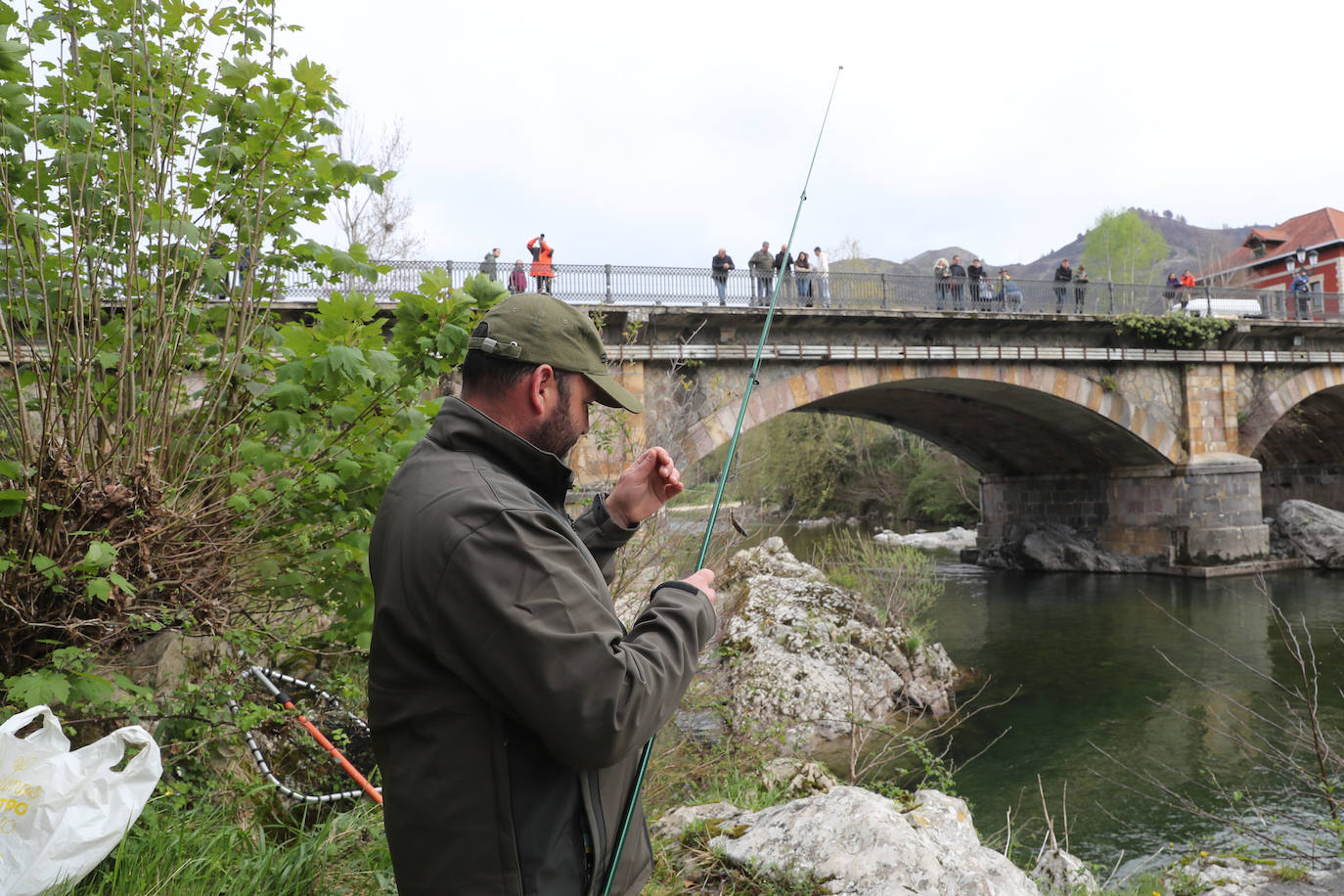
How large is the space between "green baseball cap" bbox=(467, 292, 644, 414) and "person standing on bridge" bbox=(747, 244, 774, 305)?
37.0 feet

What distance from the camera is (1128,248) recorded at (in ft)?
144

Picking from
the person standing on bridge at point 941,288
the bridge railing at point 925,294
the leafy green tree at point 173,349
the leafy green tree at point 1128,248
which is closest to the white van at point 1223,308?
the bridge railing at point 925,294

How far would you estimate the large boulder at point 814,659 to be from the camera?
7164mm

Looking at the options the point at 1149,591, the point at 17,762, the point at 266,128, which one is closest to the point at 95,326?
the point at 266,128

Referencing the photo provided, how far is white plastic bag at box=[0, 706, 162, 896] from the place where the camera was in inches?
75.2

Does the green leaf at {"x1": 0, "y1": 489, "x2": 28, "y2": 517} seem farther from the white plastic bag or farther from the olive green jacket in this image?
the olive green jacket

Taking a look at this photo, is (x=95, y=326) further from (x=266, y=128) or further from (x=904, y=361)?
(x=904, y=361)

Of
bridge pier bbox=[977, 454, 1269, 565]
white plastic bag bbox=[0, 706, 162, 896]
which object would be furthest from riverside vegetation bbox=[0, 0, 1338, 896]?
bridge pier bbox=[977, 454, 1269, 565]

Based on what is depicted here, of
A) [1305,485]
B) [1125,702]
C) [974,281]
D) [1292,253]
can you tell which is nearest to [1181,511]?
[974,281]

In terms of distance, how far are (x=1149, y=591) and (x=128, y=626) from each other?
17.5m

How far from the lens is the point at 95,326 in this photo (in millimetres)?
2609

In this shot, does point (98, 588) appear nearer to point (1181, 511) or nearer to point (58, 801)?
point (58, 801)

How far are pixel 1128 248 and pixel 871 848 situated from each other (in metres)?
48.1

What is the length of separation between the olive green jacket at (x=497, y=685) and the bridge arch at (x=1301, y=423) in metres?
21.1
